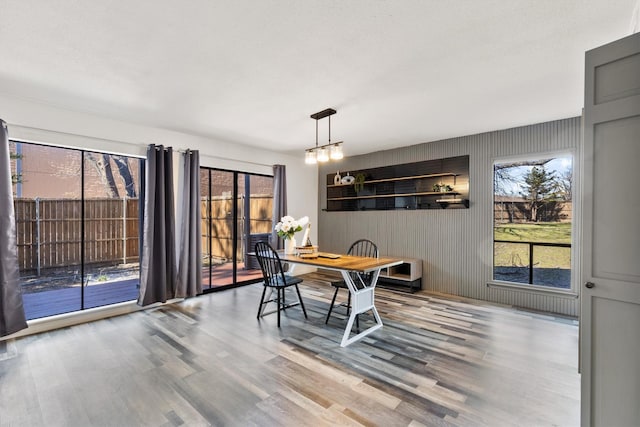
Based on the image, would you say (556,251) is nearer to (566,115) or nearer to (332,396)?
(566,115)

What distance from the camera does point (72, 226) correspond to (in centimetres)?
411

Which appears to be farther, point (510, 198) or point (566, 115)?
point (510, 198)

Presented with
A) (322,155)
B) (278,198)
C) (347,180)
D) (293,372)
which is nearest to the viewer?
(293,372)

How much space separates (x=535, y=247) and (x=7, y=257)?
6213 mm

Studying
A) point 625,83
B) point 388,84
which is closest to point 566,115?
point 388,84

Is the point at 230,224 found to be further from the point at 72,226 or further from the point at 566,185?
the point at 566,185

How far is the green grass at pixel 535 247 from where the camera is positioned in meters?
3.80

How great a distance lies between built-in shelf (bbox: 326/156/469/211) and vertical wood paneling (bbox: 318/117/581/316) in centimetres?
11

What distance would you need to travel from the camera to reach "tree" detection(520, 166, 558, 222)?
153 inches

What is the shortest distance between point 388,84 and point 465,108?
47.2 inches

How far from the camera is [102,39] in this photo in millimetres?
2020

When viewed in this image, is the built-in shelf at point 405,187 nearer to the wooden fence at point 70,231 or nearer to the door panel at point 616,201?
the door panel at point 616,201

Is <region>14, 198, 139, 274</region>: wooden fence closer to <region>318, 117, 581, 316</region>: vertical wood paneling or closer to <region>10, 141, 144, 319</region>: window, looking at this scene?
<region>10, 141, 144, 319</region>: window

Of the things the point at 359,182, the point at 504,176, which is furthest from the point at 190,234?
the point at 504,176
